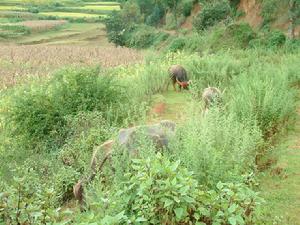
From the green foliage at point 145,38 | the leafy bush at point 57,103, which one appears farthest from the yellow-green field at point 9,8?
the leafy bush at point 57,103

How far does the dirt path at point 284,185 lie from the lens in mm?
4598

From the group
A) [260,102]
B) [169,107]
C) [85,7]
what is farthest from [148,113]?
[85,7]

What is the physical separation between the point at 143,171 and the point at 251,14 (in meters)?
25.6

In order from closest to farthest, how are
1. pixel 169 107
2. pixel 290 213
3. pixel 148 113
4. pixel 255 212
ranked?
pixel 255 212
pixel 290 213
pixel 148 113
pixel 169 107

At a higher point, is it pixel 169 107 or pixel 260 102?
pixel 260 102

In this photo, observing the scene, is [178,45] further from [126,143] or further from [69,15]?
[69,15]

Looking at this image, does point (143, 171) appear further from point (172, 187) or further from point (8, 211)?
point (8, 211)

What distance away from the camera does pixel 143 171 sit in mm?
3389

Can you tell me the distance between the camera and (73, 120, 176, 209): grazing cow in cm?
488

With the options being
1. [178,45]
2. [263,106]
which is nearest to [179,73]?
[263,106]

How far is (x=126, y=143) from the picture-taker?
491 centimetres

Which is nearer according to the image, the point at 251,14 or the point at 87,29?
the point at 251,14

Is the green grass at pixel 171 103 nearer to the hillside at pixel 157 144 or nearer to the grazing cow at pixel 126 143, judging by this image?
the hillside at pixel 157 144

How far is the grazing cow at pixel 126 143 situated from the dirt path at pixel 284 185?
1.23 metres
